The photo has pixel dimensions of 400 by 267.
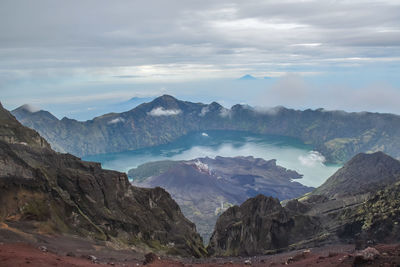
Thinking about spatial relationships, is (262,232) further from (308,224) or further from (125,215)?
(125,215)

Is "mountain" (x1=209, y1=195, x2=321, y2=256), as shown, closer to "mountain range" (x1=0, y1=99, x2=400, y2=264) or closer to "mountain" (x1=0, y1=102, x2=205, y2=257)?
"mountain range" (x1=0, y1=99, x2=400, y2=264)

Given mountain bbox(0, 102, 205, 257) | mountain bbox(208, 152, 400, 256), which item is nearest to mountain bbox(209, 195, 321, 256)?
mountain bbox(208, 152, 400, 256)

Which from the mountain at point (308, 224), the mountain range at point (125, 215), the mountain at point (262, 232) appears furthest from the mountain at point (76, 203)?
the mountain at point (308, 224)

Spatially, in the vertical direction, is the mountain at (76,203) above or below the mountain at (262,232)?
above

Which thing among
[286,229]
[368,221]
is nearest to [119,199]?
[286,229]

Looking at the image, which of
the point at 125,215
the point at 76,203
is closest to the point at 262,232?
the point at 125,215

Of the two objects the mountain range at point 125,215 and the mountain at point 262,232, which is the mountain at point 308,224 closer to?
the mountain at point 262,232

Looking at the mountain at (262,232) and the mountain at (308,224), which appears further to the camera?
the mountain at (262,232)
